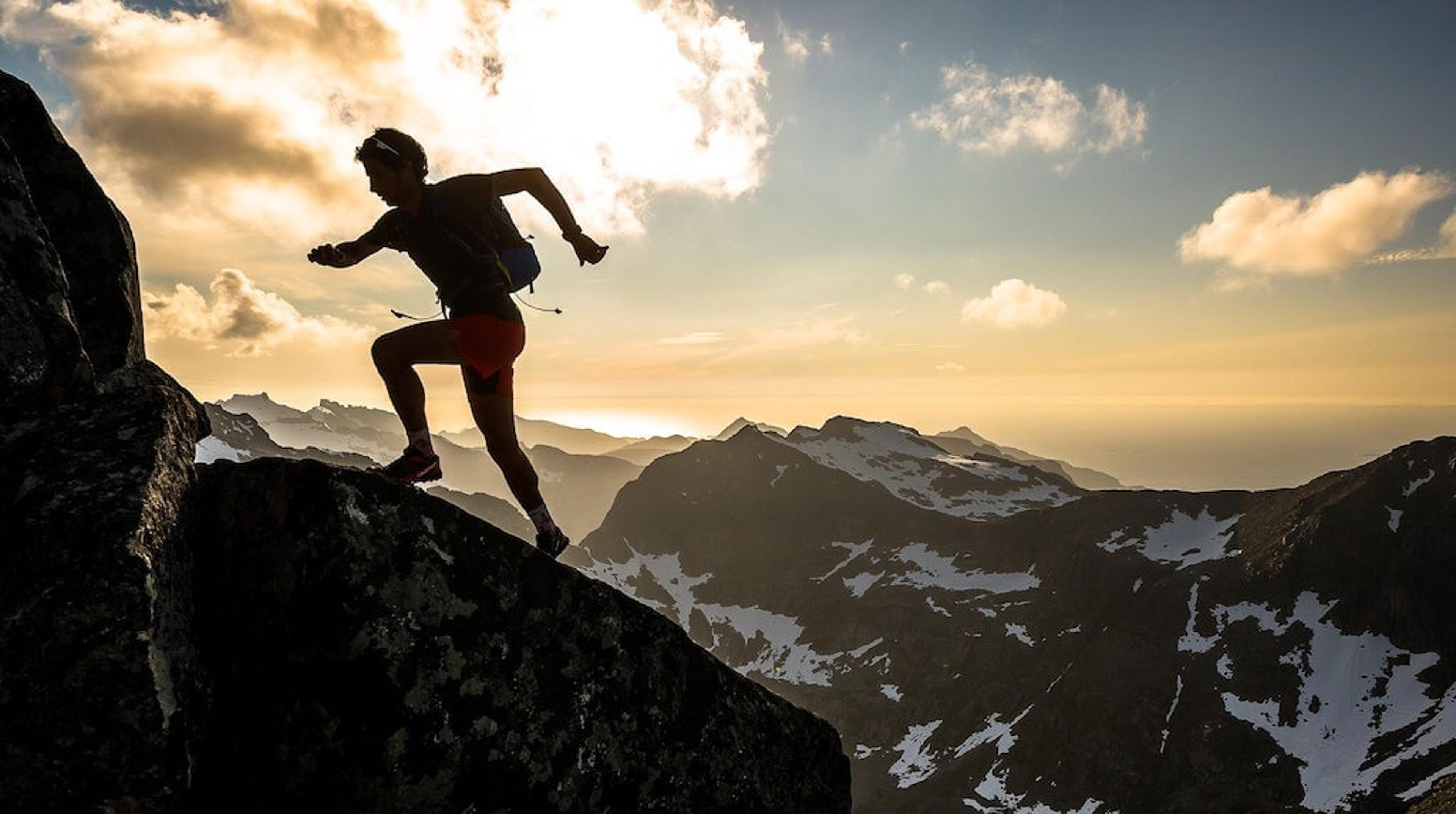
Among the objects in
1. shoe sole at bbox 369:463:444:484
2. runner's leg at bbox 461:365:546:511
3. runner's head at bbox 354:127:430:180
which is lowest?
shoe sole at bbox 369:463:444:484

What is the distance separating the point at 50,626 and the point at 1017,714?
180 m

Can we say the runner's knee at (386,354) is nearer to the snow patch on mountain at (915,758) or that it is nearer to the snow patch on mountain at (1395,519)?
the snow patch on mountain at (915,758)

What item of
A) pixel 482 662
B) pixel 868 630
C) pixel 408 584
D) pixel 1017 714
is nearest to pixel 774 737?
pixel 482 662

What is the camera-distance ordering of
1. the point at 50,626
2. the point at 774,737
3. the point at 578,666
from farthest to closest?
the point at 774,737 < the point at 578,666 < the point at 50,626

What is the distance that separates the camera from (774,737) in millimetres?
7297

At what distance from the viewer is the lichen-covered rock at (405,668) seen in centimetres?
471

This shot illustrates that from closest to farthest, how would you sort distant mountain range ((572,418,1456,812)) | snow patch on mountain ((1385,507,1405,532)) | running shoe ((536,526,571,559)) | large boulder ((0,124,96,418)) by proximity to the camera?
large boulder ((0,124,96,418)) < running shoe ((536,526,571,559)) < distant mountain range ((572,418,1456,812)) < snow patch on mountain ((1385,507,1405,532))

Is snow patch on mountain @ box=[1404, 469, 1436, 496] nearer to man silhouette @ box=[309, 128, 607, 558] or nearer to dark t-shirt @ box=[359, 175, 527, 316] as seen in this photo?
man silhouette @ box=[309, 128, 607, 558]

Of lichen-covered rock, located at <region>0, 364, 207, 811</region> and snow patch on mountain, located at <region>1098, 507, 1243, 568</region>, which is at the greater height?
lichen-covered rock, located at <region>0, 364, 207, 811</region>

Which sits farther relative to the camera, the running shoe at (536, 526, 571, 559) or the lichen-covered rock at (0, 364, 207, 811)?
the running shoe at (536, 526, 571, 559)

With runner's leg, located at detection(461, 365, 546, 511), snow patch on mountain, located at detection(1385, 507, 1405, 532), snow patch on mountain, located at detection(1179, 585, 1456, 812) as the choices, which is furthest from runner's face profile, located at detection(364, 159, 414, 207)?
snow patch on mountain, located at detection(1385, 507, 1405, 532)

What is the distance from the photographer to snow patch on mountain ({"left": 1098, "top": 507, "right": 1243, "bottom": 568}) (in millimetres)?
166500

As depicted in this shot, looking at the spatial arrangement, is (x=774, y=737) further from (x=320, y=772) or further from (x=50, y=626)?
(x=50, y=626)

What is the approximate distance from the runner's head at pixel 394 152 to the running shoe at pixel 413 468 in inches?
103
